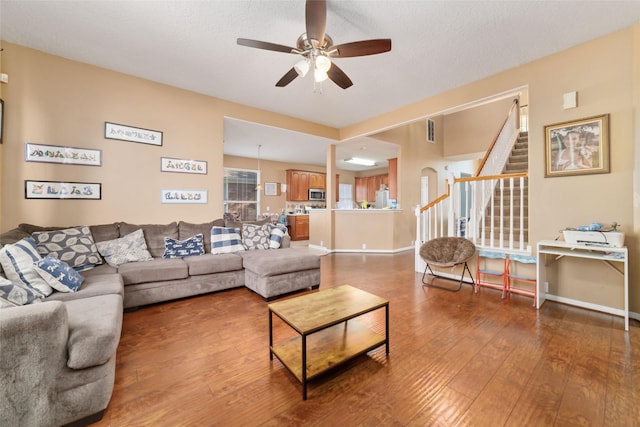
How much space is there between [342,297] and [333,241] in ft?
13.3

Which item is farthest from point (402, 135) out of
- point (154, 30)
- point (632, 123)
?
point (154, 30)

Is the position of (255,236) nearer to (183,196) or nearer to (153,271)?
(183,196)

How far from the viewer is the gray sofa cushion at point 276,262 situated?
2961mm

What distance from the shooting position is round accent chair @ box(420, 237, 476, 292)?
3.23 m

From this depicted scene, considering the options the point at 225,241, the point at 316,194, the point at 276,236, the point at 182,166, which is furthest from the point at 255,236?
the point at 316,194

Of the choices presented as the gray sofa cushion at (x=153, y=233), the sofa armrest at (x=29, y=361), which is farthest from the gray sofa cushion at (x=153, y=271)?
the sofa armrest at (x=29, y=361)

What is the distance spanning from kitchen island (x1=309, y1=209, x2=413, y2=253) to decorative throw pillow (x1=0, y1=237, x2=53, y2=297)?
4.75 m

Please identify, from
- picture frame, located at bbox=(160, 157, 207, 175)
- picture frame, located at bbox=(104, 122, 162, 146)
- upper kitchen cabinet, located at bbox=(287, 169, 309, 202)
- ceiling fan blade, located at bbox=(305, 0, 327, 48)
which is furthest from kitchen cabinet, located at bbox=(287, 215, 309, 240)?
ceiling fan blade, located at bbox=(305, 0, 327, 48)

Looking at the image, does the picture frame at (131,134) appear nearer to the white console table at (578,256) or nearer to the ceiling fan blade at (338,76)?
the ceiling fan blade at (338,76)

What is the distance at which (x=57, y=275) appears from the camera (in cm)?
198

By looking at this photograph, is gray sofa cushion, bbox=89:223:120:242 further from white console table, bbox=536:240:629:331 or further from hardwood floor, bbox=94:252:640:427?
white console table, bbox=536:240:629:331

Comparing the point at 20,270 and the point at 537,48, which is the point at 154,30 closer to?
the point at 20,270

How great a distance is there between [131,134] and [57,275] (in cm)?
215

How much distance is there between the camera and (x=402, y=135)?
6.14 metres
